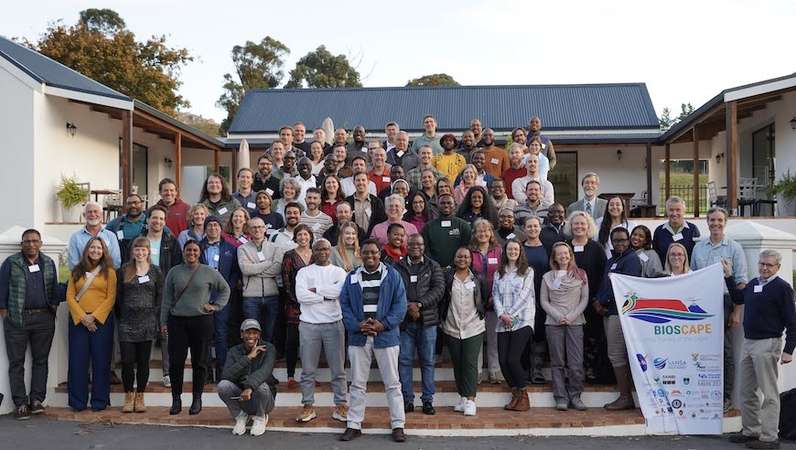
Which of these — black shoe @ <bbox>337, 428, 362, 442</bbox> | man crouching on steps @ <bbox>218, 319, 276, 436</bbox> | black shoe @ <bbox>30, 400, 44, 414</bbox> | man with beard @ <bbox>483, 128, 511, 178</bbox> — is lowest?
black shoe @ <bbox>337, 428, 362, 442</bbox>

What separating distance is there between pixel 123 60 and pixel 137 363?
30061 mm

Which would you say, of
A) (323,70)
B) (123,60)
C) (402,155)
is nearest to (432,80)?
(323,70)

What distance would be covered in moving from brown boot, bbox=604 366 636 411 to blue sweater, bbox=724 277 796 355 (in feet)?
4.18

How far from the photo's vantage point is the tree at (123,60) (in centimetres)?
3441

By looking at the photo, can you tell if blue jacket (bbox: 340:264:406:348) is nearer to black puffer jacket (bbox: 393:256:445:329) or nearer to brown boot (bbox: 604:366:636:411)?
black puffer jacket (bbox: 393:256:445:329)

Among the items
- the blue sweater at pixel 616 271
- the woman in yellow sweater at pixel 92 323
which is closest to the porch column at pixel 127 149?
the woman in yellow sweater at pixel 92 323

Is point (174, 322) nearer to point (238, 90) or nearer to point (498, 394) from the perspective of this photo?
point (498, 394)

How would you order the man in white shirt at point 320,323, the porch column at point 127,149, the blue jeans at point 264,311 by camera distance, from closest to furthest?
1. the man in white shirt at point 320,323
2. the blue jeans at point 264,311
3. the porch column at point 127,149

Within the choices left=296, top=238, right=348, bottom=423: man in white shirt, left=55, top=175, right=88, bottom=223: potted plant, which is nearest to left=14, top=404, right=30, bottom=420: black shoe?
left=296, top=238, right=348, bottom=423: man in white shirt

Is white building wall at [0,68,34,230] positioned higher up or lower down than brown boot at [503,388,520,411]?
higher up

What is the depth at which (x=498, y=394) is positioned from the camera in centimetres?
816

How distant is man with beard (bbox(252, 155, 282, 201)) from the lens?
10573 mm

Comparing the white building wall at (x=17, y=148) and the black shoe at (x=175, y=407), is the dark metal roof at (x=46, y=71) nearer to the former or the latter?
the white building wall at (x=17, y=148)

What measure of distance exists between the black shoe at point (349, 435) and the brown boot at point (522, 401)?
5.57 feet
